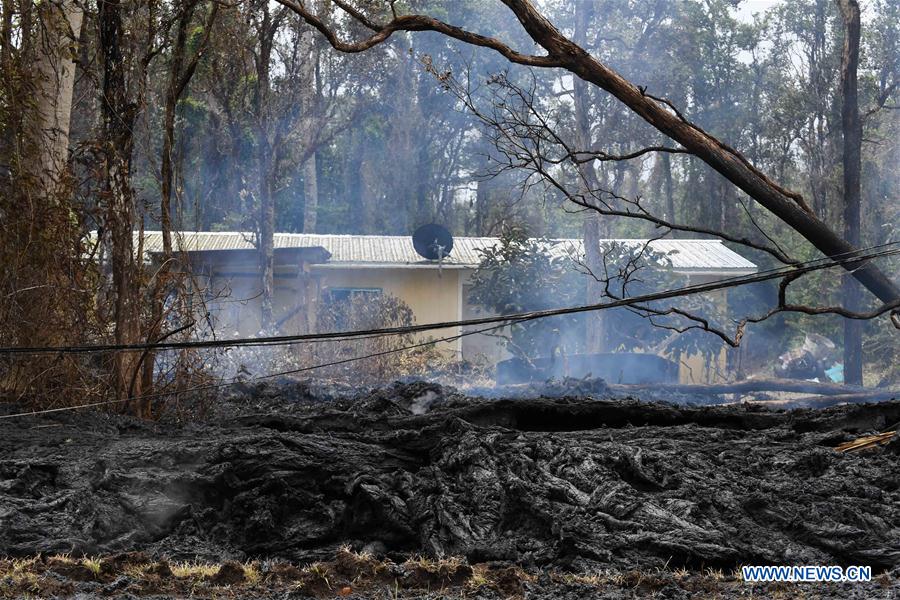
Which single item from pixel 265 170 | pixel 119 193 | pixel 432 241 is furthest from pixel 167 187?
pixel 265 170

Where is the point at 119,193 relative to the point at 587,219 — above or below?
below

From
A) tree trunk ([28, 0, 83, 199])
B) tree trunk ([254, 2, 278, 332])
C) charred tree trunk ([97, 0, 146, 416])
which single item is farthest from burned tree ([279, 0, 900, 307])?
tree trunk ([254, 2, 278, 332])

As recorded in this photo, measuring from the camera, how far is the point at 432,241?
20.8 meters

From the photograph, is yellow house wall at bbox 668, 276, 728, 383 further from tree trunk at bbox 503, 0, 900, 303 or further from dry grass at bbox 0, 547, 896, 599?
dry grass at bbox 0, 547, 896, 599

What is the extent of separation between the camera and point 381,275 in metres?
21.4

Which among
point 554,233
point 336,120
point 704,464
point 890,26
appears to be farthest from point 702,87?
point 704,464

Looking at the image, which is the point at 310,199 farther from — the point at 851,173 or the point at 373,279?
the point at 851,173

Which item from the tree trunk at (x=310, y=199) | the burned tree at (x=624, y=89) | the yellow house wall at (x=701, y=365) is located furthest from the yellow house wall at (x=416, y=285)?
the burned tree at (x=624, y=89)

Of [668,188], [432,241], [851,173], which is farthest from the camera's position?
[668,188]

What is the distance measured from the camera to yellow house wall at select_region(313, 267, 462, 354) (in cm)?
2120

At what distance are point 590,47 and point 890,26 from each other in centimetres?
1186

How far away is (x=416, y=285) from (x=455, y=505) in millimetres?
15468

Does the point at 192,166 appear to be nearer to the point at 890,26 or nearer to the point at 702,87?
the point at 702,87

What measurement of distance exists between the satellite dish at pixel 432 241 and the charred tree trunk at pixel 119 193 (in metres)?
12.4
